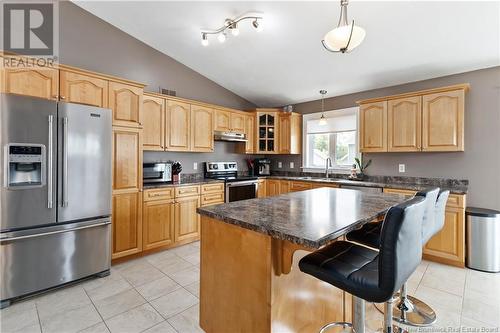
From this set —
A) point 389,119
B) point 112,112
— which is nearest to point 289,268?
point 112,112

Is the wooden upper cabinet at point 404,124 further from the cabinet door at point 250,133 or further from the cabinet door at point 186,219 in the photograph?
the cabinet door at point 186,219

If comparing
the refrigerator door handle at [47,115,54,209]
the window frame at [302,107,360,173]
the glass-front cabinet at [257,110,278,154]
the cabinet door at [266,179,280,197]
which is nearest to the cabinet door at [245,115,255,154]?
the glass-front cabinet at [257,110,278,154]

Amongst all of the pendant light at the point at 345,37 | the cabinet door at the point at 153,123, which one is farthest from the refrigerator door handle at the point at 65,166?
the pendant light at the point at 345,37

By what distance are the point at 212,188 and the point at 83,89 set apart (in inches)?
84.1

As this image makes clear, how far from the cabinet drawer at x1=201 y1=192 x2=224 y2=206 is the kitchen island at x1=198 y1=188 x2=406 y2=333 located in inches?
82.2

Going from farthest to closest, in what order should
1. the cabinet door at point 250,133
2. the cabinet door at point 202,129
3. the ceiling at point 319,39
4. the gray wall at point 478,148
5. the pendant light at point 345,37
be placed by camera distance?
1. the cabinet door at point 250,133
2. the cabinet door at point 202,129
3. the gray wall at point 478,148
4. the ceiling at point 319,39
5. the pendant light at point 345,37

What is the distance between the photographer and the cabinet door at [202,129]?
402 cm

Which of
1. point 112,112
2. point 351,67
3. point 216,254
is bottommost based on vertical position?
point 216,254

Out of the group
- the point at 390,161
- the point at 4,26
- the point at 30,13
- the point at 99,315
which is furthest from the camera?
the point at 390,161

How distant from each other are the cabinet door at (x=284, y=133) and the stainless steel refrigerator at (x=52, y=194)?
3.19 metres

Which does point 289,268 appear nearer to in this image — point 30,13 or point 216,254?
point 216,254

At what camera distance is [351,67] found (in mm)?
3514

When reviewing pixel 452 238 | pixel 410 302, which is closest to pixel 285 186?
pixel 452 238

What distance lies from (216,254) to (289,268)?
0.52 meters
